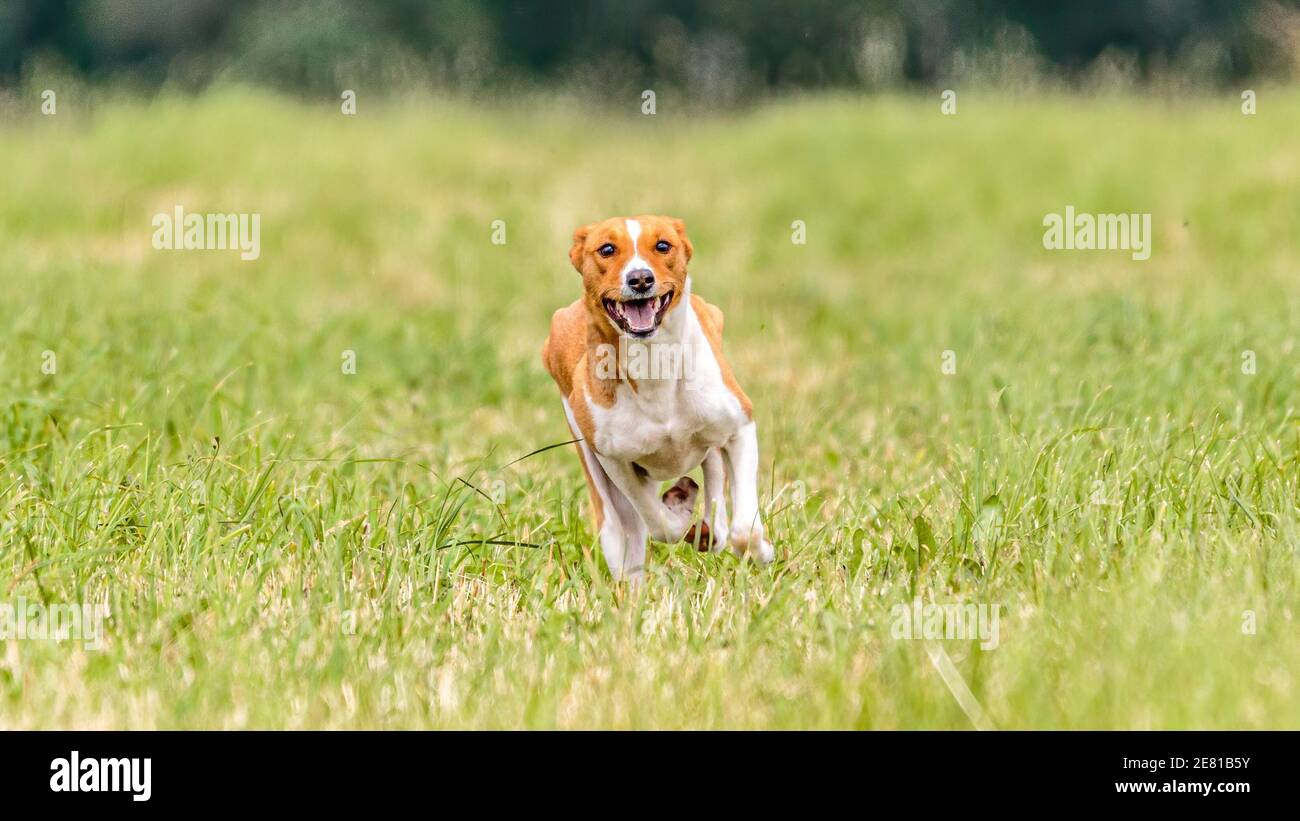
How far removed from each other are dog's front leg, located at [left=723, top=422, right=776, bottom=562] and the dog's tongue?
68 centimetres

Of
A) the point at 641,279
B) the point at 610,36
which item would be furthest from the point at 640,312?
the point at 610,36

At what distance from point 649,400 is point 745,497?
0.47 metres

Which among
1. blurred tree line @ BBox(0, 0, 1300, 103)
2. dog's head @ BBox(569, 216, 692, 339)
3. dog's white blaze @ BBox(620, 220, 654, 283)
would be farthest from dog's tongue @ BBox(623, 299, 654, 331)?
blurred tree line @ BBox(0, 0, 1300, 103)

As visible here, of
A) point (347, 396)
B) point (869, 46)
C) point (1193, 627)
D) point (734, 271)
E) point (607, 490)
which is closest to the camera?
point (1193, 627)

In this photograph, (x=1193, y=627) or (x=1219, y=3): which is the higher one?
(x=1219, y=3)

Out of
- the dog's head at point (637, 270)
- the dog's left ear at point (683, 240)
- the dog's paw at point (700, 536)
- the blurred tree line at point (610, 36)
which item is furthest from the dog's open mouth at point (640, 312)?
the blurred tree line at point (610, 36)

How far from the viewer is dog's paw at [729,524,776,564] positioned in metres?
5.20

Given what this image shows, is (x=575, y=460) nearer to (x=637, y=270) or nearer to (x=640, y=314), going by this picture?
(x=640, y=314)

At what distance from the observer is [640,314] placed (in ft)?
16.0

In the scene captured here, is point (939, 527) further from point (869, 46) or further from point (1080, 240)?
point (869, 46)

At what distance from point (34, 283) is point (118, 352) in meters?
2.35

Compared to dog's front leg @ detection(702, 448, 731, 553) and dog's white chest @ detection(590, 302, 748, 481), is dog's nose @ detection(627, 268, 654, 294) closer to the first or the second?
dog's white chest @ detection(590, 302, 748, 481)

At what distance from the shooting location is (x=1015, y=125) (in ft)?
55.6

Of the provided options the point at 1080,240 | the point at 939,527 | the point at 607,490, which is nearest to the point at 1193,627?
the point at 939,527
